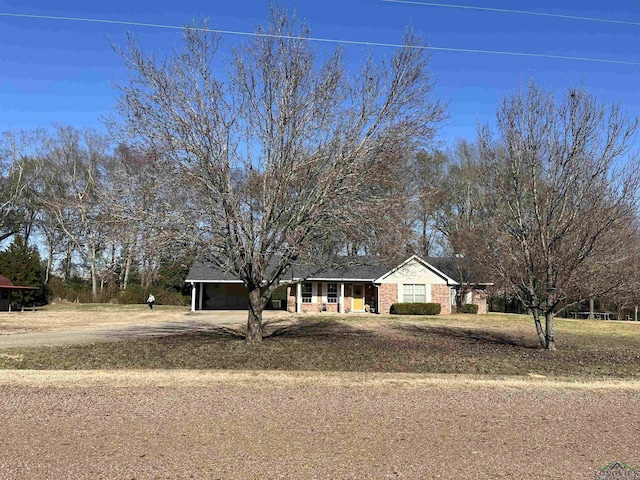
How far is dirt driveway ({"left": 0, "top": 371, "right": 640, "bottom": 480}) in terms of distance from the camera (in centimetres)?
442

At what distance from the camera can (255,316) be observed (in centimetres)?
1336

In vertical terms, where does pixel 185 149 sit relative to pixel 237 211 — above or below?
above

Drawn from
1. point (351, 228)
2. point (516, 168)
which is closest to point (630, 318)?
point (516, 168)

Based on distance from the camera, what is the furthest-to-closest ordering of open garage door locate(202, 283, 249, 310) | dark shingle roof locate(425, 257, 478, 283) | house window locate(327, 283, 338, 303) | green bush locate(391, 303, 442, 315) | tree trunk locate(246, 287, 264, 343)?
open garage door locate(202, 283, 249, 310)
dark shingle roof locate(425, 257, 478, 283)
house window locate(327, 283, 338, 303)
green bush locate(391, 303, 442, 315)
tree trunk locate(246, 287, 264, 343)

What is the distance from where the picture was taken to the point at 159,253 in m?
11.3

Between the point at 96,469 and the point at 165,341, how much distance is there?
10271 mm

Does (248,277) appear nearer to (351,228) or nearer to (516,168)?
(351,228)

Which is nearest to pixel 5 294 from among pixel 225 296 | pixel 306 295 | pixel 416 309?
pixel 225 296

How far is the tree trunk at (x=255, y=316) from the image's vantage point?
43.0ft

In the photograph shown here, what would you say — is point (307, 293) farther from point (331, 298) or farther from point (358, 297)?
point (358, 297)

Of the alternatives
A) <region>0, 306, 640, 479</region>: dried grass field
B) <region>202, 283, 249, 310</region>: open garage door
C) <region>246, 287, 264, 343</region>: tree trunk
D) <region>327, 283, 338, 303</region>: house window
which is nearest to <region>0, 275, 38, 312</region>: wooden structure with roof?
<region>202, 283, 249, 310</region>: open garage door

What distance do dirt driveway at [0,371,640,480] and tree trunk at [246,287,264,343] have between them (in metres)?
4.38

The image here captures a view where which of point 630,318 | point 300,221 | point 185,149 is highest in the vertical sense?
point 185,149

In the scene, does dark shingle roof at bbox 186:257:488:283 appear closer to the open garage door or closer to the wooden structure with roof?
the open garage door
